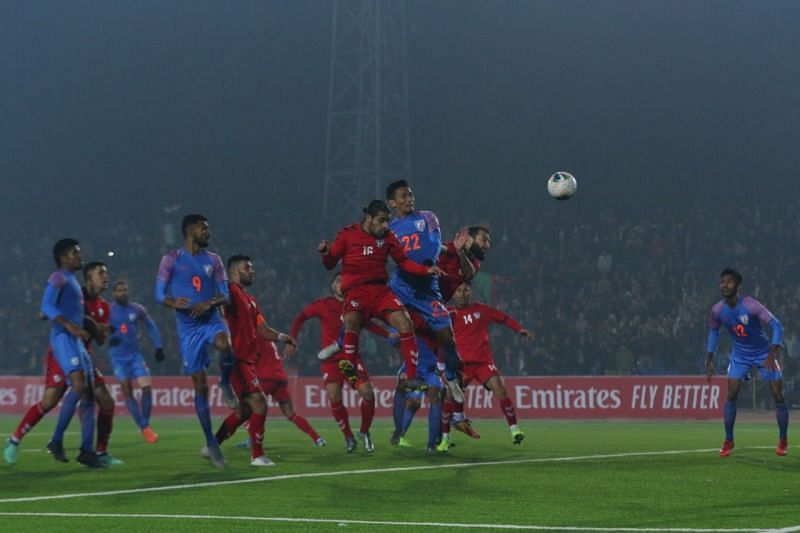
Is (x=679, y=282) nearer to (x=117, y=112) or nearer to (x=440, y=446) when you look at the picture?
(x=440, y=446)

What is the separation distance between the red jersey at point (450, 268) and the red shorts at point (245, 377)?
97.2 inches

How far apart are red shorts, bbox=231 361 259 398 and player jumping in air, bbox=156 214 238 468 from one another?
0.61 metres

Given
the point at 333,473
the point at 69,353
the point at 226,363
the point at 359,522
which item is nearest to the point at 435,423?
the point at 226,363

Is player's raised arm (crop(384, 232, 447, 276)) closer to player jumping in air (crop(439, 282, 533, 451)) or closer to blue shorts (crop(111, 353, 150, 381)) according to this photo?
player jumping in air (crop(439, 282, 533, 451))

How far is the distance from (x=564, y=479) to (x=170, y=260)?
4601 millimetres

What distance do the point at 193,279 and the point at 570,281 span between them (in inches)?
1061

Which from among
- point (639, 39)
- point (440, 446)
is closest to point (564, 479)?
point (440, 446)

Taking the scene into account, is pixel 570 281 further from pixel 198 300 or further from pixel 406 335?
pixel 198 300

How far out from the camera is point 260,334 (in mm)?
14453

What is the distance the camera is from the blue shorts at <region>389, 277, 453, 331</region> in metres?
13.7

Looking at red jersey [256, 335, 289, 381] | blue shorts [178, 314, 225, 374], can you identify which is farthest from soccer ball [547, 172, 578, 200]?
blue shorts [178, 314, 225, 374]

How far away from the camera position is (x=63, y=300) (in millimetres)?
13570

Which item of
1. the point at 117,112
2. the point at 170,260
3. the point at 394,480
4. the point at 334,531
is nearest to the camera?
the point at 334,531

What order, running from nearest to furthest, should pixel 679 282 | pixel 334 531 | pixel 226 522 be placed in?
pixel 334 531
pixel 226 522
pixel 679 282
